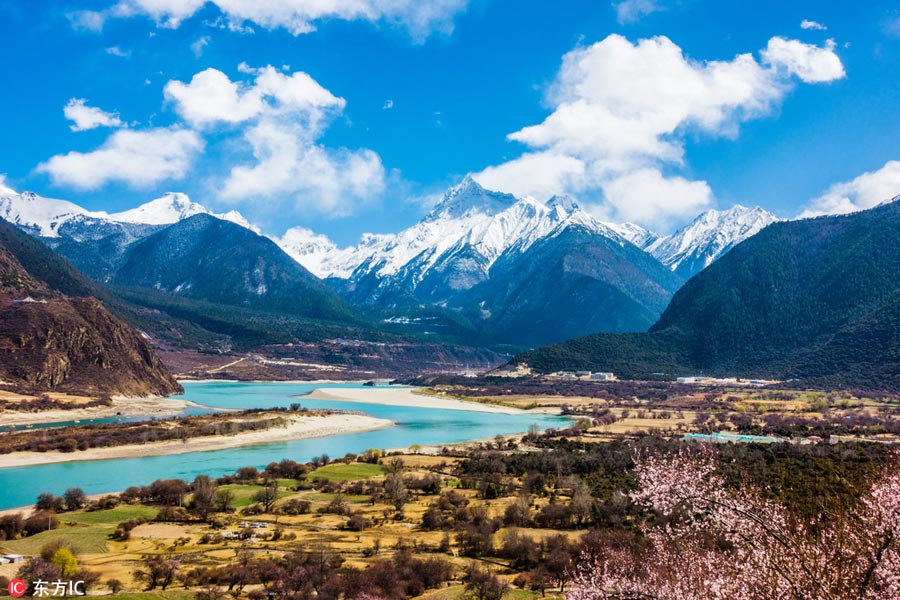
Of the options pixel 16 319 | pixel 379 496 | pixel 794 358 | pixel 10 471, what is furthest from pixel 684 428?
pixel 16 319

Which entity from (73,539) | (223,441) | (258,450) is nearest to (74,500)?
(73,539)

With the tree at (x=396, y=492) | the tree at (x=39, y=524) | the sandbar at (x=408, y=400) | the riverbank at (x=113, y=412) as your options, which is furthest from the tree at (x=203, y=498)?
the sandbar at (x=408, y=400)

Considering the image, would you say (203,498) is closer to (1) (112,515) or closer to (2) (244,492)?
(1) (112,515)

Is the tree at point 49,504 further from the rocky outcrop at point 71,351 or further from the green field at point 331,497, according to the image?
the rocky outcrop at point 71,351

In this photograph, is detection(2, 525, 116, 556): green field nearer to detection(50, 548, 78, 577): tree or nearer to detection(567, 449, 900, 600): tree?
detection(50, 548, 78, 577): tree

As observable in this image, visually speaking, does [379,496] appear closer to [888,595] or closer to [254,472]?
[254,472]

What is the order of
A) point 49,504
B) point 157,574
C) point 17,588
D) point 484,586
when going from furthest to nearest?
point 49,504 < point 157,574 < point 484,586 < point 17,588
